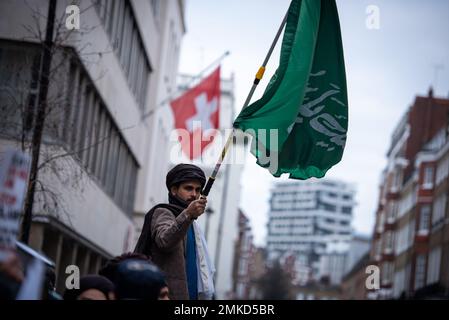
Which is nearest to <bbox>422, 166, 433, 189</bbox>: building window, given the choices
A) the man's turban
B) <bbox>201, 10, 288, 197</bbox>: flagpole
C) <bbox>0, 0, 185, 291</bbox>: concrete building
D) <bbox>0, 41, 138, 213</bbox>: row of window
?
<bbox>0, 0, 185, 291</bbox>: concrete building

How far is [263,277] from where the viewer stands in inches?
5965

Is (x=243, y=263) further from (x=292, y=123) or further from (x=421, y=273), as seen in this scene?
(x=292, y=123)

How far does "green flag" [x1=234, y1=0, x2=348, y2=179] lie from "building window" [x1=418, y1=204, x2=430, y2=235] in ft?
226

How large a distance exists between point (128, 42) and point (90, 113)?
19.3 ft

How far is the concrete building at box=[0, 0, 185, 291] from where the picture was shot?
18062mm

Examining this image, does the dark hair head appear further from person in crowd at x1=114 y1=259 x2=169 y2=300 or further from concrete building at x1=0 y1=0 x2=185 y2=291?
concrete building at x1=0 y1=0 x2=185 y2=291

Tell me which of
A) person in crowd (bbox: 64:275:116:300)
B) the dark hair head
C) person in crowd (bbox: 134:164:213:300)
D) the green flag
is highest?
the green flag

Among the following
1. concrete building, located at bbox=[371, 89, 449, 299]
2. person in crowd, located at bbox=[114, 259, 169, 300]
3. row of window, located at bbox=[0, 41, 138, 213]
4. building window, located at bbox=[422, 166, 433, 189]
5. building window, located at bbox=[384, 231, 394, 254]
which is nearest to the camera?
person in crowd, located at bbox=[114, 259, 169, 300]

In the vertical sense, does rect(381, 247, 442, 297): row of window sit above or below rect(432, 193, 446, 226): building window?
below

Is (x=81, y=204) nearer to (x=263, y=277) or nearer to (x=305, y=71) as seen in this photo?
(x=305, y=71)

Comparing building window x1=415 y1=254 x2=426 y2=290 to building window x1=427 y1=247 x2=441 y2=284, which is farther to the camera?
building window x1=415 y1=254 x2=426 y2=290

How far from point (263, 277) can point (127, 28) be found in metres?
124

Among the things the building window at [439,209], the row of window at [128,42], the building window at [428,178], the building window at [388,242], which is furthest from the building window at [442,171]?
the row of window at [128,42]

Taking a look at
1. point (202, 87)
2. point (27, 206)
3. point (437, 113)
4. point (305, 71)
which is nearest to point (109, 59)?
point (202, 87)
